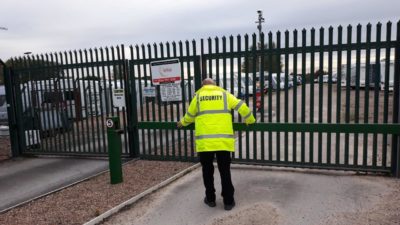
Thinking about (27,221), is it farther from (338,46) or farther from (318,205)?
(338,46)

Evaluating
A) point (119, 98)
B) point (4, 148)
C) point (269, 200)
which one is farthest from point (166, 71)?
point (4, 148)

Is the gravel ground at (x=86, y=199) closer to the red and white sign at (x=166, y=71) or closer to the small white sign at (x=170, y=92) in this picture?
the small white sign at (x=170, y=92)

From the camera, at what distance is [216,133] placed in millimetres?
4578

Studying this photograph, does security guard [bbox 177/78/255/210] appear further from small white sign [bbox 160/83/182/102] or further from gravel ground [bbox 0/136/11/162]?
gravel ground [bbox 0/136/11/162]

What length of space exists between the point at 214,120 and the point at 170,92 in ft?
8.54

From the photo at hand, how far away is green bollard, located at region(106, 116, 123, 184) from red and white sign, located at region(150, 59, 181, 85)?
1.37 m

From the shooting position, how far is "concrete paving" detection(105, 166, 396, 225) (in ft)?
14.6

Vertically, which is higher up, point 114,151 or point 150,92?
point 150,92

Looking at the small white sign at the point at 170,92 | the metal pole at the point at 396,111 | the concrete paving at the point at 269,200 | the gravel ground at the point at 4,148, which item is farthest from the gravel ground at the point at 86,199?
the gravel ground at the point at 4,148

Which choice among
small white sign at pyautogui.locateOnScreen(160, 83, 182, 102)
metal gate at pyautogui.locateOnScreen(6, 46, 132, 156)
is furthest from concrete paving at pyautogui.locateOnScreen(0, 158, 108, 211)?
small white sign at pyautogui.locateOnScreen(160, 83, 182, 102)

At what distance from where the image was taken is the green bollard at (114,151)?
5.99 meters

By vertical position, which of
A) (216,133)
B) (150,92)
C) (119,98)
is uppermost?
(150,92)

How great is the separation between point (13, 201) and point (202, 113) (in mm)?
3481

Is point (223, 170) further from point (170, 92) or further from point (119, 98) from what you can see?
point (119, 98)
